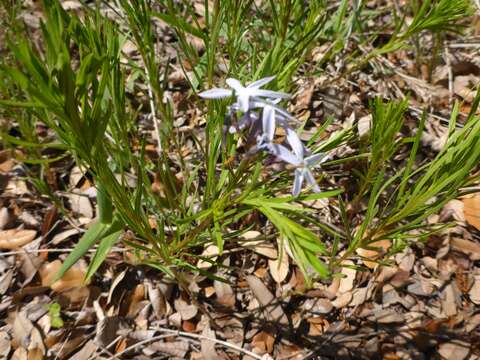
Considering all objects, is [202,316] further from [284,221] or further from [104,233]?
[284,221]

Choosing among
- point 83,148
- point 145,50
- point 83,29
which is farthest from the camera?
point 145,50

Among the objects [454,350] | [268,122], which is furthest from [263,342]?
[268,122]

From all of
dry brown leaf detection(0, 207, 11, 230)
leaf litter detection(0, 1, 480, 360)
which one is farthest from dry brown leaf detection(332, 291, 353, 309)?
dry brown leaf detection(0, 207, 11, 230)

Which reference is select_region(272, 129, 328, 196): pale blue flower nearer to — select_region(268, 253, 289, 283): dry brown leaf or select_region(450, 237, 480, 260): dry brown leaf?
select_region(268, 253, 289, 283): dry brown leaf

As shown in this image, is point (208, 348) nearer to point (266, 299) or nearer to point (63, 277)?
point (266, 299)

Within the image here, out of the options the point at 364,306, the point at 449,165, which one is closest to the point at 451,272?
the point at 364,306

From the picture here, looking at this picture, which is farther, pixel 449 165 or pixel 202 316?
pixel 202 316
